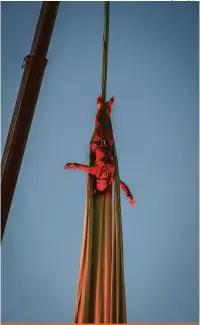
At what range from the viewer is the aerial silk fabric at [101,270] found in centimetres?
135

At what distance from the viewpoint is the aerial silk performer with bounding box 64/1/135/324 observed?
1358 millimetres

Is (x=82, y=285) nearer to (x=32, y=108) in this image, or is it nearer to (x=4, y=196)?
(x=4, y=196)

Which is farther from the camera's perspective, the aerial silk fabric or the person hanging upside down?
the person hanging upside down

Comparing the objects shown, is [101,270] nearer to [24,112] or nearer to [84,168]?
[84,168]

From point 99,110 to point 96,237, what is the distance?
0.52 metres

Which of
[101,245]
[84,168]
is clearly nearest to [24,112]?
[84,168]

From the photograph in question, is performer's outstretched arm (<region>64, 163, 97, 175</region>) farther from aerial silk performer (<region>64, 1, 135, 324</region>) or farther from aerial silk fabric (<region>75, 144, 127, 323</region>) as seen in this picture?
aerial silk fabric (<region>75, 144, 127, 323</region>)

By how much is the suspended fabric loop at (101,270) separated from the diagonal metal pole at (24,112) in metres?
0.33

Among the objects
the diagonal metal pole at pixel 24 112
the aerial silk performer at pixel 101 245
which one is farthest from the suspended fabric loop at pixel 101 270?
the diagonal metal pole at pixel 24 112

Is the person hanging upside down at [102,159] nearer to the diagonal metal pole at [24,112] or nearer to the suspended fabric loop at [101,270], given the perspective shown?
the suspended fabric loop at [101,270]

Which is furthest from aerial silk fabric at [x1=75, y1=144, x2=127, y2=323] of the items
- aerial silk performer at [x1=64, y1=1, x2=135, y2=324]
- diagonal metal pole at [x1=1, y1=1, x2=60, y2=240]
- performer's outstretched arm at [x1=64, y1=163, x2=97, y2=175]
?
diagonal metal pole at [x1=1, y1=1, x2=60, y2=240]

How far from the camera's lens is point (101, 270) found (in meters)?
1.39

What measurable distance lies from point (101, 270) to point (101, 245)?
86mm

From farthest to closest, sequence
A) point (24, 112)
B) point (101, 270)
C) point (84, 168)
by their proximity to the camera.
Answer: point (84, 168), point (101, 270), point (24, 112)
